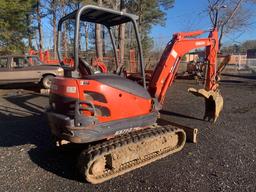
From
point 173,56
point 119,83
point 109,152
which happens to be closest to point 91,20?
point 119,83

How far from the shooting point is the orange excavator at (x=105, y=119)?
164 inches

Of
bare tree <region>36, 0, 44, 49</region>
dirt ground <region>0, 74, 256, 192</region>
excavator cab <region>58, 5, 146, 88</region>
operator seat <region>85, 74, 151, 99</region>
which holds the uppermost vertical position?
bare tree <region>36, 0, 44, 49</region>

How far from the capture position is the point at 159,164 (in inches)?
188

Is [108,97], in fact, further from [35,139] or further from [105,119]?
[35,139]

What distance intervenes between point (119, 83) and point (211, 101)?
11.6 feet

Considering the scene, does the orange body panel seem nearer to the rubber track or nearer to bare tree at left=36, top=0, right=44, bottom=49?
the rubber track

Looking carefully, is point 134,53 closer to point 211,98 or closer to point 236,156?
point 211,98

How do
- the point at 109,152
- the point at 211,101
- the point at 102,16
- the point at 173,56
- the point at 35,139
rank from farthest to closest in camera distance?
1. the point at 211,101
2. the point at 35,139
3. the point at 173,56
4. the point at 102,16
5. the point at 109,152

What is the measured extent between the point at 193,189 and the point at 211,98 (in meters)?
3.56

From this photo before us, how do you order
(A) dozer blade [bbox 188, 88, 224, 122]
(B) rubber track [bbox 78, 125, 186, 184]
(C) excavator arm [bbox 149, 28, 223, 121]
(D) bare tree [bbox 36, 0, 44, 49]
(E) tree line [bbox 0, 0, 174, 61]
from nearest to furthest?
(B) rubber track [bbox 78, 125, 186, 184] → (C) excavator arm [bbox 149, 28, 223, 121] → (A) dozer blade [bbox 188, 88, 224, 122] → (E) tree line [bbox 0, 0, 174, 61] → (D) bare tree [bbox 36, 0, 44, 49]

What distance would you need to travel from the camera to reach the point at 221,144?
18.6 ft

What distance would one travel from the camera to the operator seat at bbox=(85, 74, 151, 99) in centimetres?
436

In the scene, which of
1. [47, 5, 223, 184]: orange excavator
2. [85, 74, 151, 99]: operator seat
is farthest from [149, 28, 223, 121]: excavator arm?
[85, 74, 151, 99]: operator seat

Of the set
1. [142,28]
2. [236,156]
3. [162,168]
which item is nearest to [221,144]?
[236,156]
